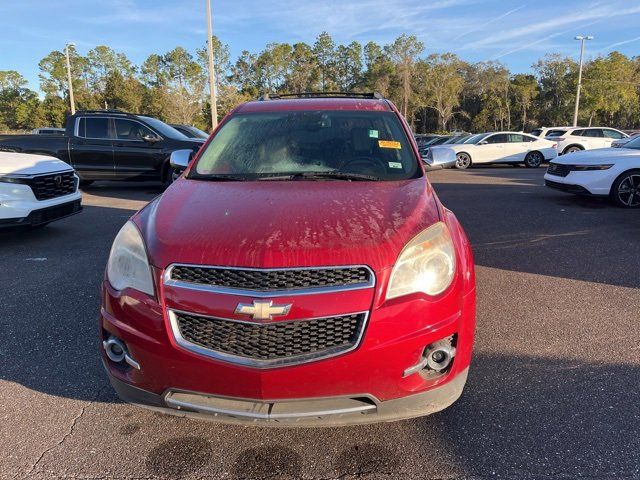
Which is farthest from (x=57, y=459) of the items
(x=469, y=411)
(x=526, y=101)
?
(x=526, y=101)

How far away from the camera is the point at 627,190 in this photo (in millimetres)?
8617

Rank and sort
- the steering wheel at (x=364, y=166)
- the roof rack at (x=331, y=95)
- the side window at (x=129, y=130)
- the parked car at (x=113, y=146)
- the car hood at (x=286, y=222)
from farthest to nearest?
the side window at (x=129, y=130)
the parked car at (x=113, y=146)
the roof rack at (x=331, y=95)
the steering wheel at (x=364, y=166)
the car hood at (x=286, y=222)

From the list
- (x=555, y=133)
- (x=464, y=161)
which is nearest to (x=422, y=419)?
(x=464, y=161)

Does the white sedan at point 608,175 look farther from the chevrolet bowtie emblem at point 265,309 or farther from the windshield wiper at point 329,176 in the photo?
the chevrolet bowtie emblem at point 265,309

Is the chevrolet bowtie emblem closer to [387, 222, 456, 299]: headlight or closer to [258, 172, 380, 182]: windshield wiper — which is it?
[387, 222, 456, 299]: headlight

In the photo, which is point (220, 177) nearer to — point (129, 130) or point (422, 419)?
point (422, 419)

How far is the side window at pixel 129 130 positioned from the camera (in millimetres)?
11289

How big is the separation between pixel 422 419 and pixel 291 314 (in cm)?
115

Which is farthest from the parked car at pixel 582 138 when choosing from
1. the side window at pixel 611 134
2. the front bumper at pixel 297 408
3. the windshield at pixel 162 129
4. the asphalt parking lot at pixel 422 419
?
the front bumper at pixel 297 408

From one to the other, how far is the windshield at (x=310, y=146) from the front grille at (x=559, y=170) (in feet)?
22.0

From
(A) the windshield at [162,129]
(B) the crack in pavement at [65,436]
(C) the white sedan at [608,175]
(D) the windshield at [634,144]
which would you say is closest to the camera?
(B) the crack in pavement at [65,436]

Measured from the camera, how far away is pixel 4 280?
4.91 m

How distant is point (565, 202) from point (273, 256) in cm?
904

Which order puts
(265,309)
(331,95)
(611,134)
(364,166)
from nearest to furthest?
(265,309) → (364,166) → (331,95) → (611,134)
